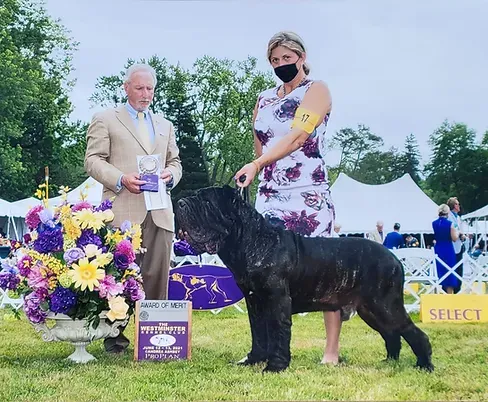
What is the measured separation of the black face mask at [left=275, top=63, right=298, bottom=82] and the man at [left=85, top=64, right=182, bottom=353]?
963 mm

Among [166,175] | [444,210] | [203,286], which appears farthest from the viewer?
[444,210]

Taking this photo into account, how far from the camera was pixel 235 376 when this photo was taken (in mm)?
2809

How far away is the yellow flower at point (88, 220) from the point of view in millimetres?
3252

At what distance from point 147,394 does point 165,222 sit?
1507mm

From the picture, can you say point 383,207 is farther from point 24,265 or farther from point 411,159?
point 411,159

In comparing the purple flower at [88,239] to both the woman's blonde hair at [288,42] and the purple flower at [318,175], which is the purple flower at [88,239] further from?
the woman's blonde hair at [288,42]

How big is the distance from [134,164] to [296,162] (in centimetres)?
113

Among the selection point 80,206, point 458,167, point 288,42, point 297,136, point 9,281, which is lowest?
point 9,281

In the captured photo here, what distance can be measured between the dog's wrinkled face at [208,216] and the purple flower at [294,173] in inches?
17.2

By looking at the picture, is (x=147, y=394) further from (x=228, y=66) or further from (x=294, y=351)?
(x=228, y=66)

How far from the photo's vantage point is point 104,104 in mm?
32844

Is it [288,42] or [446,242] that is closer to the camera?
[288,42]

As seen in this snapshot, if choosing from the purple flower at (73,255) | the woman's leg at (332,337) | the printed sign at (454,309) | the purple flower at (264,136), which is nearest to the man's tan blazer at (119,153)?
the purple flower at (73,255)

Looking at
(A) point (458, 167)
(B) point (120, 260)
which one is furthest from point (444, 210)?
(A) point (458, 167)
